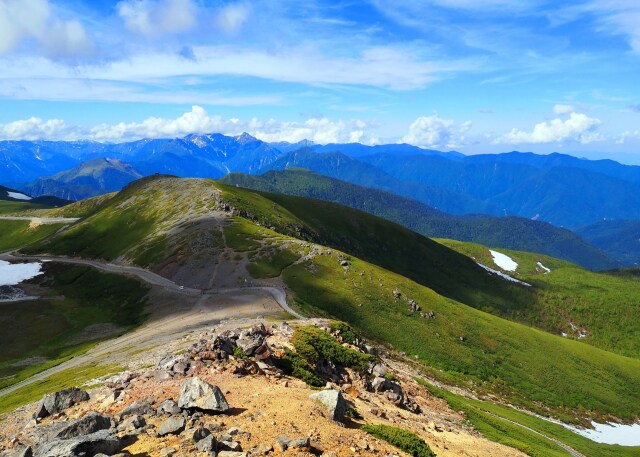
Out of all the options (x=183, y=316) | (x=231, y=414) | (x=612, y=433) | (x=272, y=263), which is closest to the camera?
(x=231, y=414)

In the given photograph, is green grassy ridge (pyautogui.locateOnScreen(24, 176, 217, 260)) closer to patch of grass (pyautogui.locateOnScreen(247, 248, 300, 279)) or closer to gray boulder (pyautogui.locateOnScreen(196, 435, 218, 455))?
patch of grass (pyautogui.locateOnScreen(247, 248, 300, 279))

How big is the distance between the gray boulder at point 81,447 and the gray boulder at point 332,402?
1176 centimetres

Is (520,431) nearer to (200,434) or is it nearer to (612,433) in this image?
(612,433)

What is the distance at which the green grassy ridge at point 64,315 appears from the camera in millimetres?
77938

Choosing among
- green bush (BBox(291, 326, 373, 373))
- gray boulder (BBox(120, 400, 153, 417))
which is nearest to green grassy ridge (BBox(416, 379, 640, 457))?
green bush (BBox(291, 326, 373, 373))

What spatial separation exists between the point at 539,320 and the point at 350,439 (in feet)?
584

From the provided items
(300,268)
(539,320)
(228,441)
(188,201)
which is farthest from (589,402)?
(188,201)

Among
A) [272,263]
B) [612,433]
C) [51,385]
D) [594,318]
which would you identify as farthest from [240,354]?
[594,318]

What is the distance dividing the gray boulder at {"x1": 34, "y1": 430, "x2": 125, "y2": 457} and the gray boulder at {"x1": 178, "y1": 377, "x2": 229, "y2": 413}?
435 centimetres

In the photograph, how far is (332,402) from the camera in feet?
82.3

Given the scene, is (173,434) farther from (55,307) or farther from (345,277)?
(55,307)

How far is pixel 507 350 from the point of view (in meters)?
→ 88.3

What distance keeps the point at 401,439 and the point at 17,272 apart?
16081 centimetres

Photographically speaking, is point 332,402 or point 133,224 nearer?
point 332,402
